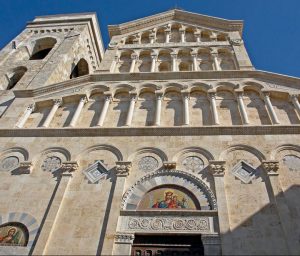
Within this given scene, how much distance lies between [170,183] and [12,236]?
12.6 feet

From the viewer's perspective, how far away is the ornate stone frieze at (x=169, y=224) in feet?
23.7

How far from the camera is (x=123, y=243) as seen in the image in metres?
7.03

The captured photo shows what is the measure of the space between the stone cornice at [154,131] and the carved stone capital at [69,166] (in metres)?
1.21

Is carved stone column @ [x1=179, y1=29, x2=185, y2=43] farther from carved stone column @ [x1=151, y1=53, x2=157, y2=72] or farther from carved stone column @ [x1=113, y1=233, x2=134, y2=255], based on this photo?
carved stone column @ [x1=113, y1=233, x2=134, y2=255]

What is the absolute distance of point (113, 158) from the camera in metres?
9.05

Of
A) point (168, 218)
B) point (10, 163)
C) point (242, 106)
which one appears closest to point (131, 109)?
point (242, 106)

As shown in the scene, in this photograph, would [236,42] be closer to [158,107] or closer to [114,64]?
[114,64]

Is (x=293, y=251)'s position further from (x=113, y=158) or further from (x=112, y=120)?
(x=112, y=120)

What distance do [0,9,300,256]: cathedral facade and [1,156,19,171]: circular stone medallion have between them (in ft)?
0.14

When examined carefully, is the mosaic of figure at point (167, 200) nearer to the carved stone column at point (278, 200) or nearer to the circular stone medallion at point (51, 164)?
the carved stone column at point (278, 200)

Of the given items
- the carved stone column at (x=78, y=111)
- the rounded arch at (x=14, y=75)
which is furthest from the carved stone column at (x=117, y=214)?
the rounded arch at (x=14, y=75)

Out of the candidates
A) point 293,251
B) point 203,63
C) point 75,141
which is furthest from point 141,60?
point 293,251

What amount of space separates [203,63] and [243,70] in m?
2.17

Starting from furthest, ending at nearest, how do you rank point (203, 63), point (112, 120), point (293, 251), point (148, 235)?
point (203, 63) < point (112, 120) < point (148, 235) < point (293, 251)
